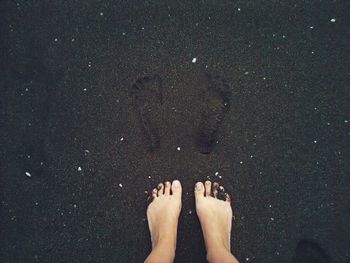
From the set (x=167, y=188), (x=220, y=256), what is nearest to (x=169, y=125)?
(x=167, y=188)

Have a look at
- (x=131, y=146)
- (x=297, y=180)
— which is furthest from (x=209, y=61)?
(x=297, y=180)

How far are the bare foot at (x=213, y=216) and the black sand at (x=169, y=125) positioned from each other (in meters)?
0.07

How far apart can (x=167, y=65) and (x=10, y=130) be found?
1.11 m

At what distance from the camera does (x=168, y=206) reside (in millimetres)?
2410

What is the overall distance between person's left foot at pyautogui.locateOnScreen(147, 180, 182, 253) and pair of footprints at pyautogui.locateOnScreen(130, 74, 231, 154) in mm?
275

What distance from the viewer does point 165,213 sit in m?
2.39

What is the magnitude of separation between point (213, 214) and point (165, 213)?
0.30 metres

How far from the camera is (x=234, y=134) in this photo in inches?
97.3

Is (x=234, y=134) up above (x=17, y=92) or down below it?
below

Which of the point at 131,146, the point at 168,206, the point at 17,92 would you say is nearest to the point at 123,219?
the point at 168,206

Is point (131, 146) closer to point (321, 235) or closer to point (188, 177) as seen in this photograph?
point (188, 177)

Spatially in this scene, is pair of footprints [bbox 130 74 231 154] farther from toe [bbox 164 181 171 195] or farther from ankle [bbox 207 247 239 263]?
ankle [bbox 207 247 239 263]

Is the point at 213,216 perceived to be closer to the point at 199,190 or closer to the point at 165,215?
the point at 199,190

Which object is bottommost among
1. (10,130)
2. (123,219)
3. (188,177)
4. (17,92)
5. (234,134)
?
(123,219)
